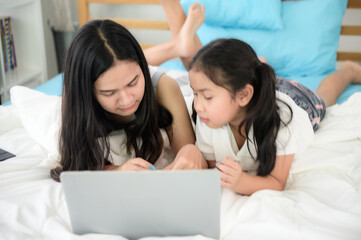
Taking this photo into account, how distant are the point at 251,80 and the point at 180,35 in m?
0.88

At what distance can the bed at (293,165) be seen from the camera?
858 millimetres

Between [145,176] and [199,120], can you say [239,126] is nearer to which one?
[199,120]

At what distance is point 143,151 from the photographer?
1.19m

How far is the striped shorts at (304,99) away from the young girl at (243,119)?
0.17m

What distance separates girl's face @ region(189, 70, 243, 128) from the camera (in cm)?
99

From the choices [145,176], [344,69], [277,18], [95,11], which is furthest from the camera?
[95,11]

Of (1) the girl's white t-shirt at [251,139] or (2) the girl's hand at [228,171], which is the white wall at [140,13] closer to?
(1) the girl's white t-shirt at [251,139]

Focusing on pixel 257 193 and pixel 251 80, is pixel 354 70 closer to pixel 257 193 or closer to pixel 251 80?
pixel 251 80

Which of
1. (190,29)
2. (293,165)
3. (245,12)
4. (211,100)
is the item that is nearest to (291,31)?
(245,12)

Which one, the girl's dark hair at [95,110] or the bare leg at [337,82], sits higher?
the girl's dark hair at [95,110]

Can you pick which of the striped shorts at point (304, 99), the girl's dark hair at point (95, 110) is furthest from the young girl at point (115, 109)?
the striped shorts at point (304, 99)

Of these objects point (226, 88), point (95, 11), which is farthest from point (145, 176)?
point (95, 11)

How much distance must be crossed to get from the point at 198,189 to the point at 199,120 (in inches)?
17.8

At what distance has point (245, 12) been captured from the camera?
200 centimetres
